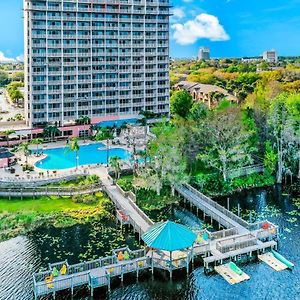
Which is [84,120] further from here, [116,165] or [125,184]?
[125,184]

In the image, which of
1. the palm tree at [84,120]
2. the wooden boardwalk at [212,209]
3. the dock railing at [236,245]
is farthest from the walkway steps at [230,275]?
the palm tree at [84,120]

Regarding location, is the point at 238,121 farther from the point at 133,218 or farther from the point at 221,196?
the point at 133,218

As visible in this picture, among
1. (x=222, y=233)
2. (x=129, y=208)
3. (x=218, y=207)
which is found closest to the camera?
(x=222, y=233)

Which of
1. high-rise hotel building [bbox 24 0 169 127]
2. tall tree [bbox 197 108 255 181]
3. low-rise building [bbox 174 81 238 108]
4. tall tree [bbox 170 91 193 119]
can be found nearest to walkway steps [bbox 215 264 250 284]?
tall tree [bbox 197 108 255 181]

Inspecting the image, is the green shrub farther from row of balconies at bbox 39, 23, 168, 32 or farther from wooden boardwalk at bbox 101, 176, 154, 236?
row of balconies at bbox 39, 23, 168, 32

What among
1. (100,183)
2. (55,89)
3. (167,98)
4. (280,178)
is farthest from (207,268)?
(167,98)

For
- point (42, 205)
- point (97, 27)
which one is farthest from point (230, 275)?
point (97, 27)
